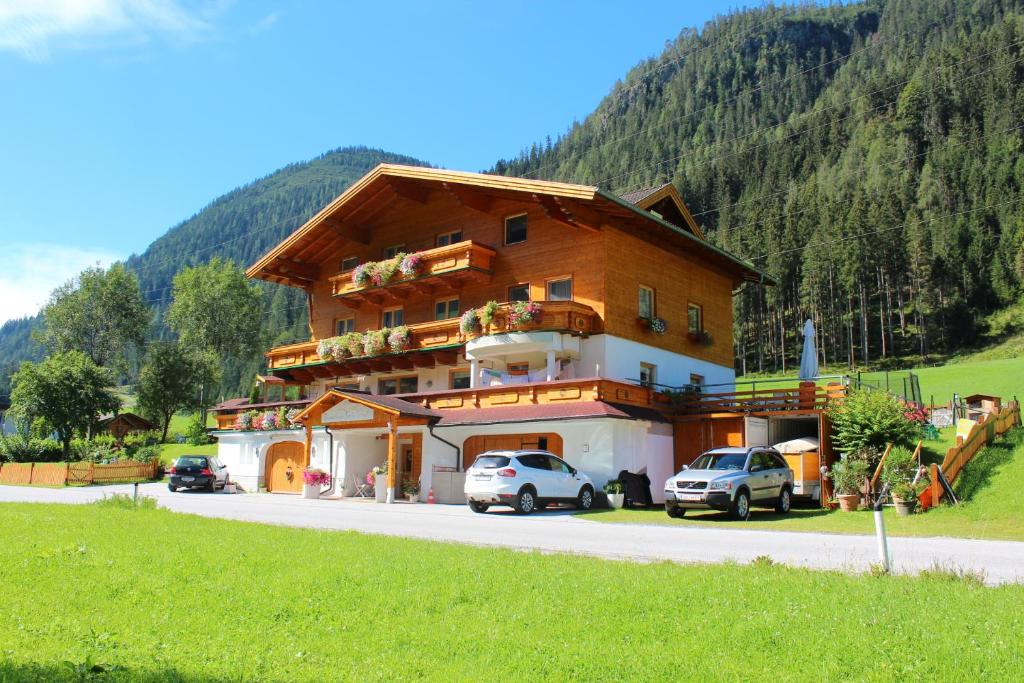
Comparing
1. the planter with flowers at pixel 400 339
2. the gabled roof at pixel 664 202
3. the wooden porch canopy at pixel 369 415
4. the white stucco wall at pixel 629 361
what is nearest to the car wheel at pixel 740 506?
the white stucco wall at pixel 629 361

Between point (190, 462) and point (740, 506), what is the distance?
991 inches

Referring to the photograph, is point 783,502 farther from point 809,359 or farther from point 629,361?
point 809,359

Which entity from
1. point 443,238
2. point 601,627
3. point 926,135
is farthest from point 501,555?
point 926,135

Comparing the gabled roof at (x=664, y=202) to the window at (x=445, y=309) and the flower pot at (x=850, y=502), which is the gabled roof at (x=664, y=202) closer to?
the window at (x=445, y=309)

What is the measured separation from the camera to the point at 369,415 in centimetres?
3011

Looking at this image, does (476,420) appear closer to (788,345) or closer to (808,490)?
(808,490)

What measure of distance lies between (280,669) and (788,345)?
95401 millimetres

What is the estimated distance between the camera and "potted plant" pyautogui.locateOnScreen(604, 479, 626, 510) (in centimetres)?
2556

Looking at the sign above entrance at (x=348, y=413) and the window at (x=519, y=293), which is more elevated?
the window at (x=519, y=293)

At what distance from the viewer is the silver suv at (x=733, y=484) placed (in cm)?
2072

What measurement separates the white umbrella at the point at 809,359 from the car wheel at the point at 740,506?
10.2 meters

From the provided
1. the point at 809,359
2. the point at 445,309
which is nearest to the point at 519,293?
the point at 445,309

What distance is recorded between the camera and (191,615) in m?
7.91

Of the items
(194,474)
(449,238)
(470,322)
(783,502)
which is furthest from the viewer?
(449,238)
